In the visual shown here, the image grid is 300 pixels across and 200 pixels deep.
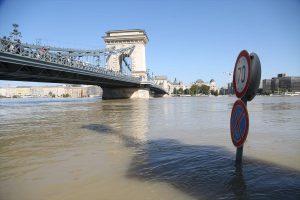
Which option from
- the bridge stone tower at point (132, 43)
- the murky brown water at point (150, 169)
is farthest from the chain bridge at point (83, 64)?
the murky brown water at point (150, 169)

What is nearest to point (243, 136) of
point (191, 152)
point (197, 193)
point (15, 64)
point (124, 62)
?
point (197, 193)

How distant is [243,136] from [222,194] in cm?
100

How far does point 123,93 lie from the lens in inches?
3324

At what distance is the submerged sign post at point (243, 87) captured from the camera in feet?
16.2

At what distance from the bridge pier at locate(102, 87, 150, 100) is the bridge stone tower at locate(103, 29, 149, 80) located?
900 cm

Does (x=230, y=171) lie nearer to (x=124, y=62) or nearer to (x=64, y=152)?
(x=64, y=152)

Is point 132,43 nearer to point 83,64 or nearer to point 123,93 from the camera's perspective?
point 123,93

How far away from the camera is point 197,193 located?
4.62 m

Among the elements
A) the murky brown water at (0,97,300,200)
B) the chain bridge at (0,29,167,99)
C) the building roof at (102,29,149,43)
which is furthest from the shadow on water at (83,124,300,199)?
the building roof at (102,29,149,43)

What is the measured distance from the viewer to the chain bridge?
31328 mm

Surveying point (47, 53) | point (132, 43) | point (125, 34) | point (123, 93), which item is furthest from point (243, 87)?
point (125, 34)

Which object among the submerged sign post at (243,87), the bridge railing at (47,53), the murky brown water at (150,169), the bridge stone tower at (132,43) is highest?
the bridge stone tower at (132,43)

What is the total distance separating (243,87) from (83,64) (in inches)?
1825

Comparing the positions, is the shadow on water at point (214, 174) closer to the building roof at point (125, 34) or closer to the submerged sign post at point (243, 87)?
the submerged sign post at point (243, 87)
